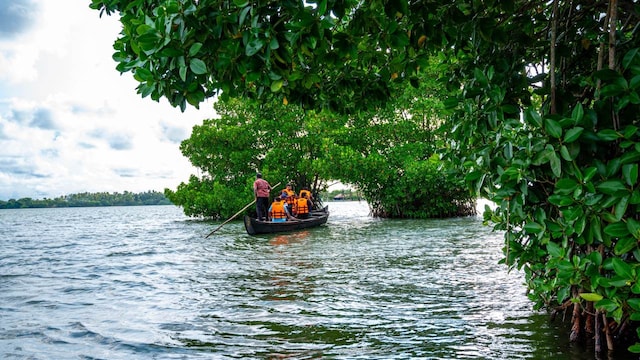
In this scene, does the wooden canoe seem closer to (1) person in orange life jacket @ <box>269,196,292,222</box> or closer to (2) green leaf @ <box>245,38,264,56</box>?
(1) person in orange life jacket @ <box>269,196,292,222</box>

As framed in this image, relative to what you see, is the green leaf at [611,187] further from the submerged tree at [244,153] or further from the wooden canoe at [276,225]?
the submerged tree at [244,153]

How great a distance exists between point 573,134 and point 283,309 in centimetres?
478

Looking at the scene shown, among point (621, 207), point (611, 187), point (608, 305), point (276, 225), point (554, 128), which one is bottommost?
point (276, 225)

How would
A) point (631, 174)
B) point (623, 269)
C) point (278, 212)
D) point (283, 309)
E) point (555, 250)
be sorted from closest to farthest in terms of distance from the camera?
point (631, 174), point (623, 269), point (555, 250), point (283, 309), point (278, 212)

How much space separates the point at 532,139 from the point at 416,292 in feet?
15.1

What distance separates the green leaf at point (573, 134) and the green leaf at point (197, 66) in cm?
249

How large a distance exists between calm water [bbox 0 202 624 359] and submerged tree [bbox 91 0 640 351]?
1.12 m

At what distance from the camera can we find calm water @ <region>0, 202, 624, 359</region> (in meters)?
5.22

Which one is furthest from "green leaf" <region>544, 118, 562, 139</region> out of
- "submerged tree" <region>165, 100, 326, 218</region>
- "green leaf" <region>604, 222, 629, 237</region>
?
"submerged tree" <region>165, 100, 326, 218</region>

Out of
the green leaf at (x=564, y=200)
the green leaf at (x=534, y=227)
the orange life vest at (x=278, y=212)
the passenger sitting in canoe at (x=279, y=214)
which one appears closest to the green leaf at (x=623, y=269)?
the green leaf at (x=564, y=200)

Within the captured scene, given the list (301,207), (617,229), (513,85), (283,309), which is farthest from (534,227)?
(301,207)

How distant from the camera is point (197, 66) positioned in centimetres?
324

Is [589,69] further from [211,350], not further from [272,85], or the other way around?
[211,350]

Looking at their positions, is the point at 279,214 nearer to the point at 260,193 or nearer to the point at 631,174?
the point at 260,193
